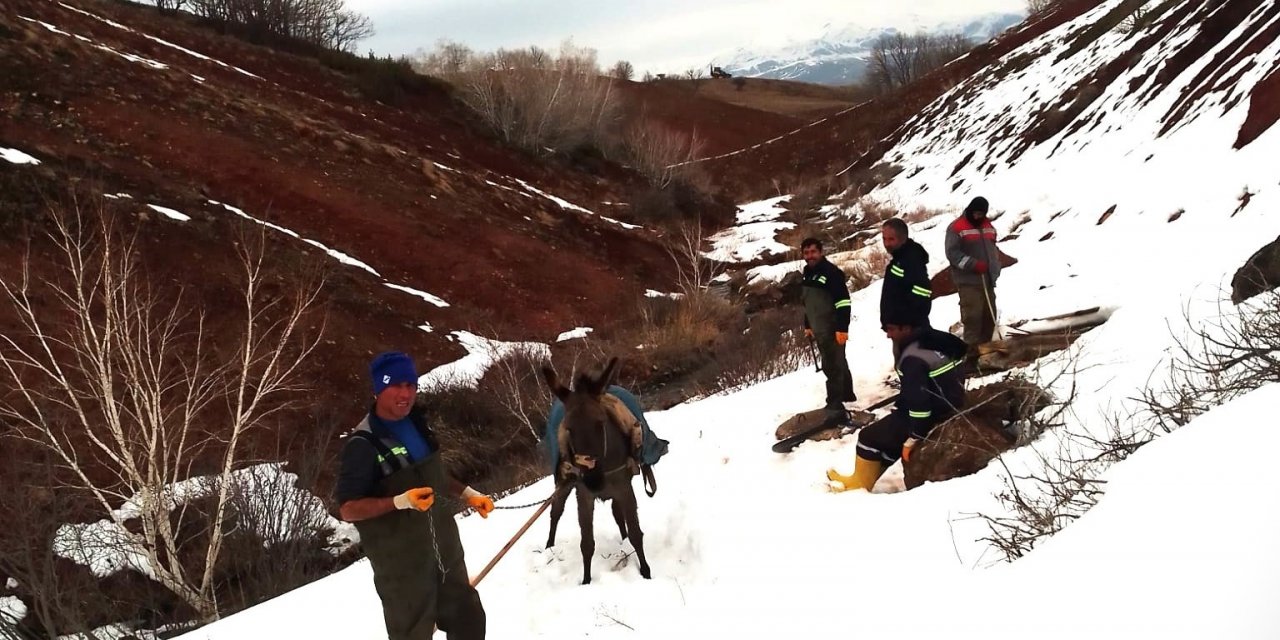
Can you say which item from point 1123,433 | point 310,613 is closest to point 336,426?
point 310,613

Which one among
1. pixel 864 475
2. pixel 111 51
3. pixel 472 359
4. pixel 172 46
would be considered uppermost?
pixel 172 46

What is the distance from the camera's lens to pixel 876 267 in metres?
17.0

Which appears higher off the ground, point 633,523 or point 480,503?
→ point 480,503

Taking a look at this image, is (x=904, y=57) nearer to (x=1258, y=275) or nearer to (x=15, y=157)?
(x=15, y=157)

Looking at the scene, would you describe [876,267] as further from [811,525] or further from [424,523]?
[424,523]

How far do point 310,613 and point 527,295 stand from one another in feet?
51.6

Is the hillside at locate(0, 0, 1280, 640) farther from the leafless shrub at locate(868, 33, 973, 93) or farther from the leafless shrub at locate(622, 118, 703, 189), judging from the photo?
the leafless shrub at locate(868, 33, 973, 93)

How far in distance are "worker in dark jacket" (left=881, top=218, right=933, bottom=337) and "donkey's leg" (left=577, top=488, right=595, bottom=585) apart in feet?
9.02

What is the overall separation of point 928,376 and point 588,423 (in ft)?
8.36

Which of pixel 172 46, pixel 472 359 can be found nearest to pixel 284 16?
pixel 172 46

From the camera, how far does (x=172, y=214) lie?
16.9 metres

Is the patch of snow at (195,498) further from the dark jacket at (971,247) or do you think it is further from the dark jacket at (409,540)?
the dark jacket at (971,247)

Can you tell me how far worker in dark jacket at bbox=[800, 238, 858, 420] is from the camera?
673cm

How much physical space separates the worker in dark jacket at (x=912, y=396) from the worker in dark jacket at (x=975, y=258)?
1806 mm
